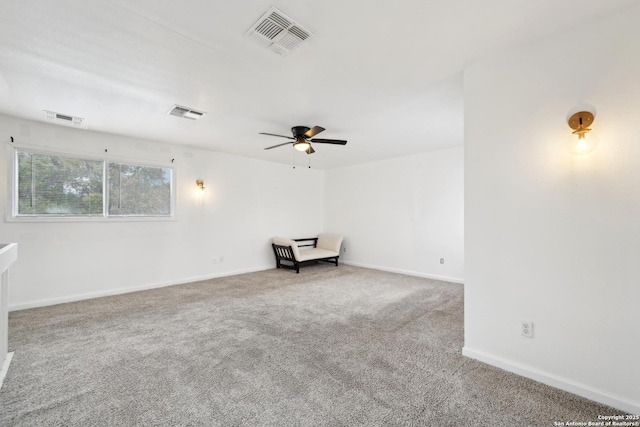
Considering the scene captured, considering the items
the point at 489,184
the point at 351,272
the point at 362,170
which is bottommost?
the point at 351,272

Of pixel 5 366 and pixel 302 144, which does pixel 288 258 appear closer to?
pixel 302 144

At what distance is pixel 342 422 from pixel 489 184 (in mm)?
2037

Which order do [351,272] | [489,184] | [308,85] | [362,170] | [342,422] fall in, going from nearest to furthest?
1. [342,422]
2. [489,184]
3. [308,85]
4. [351,272]
5. [362,170]

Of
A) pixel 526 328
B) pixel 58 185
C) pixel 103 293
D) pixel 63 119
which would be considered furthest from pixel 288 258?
pixel 526 328

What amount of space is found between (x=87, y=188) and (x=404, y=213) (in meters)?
5.70

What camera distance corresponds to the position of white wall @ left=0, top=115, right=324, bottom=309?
12.2ft

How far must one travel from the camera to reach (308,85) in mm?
2732

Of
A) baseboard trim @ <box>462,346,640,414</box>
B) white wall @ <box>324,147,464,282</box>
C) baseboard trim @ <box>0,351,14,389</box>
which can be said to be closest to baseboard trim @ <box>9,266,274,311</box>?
baseboard trim @ <box>0,351,14,389</box>

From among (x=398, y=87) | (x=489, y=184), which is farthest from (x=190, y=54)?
(x=489, y=184)

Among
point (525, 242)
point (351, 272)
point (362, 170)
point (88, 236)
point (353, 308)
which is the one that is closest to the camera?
point (525, 242)

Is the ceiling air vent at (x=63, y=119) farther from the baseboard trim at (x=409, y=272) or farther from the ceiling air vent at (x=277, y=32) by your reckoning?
the baseboard trim at (x=409, y=272)

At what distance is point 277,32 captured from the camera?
1.94 meters

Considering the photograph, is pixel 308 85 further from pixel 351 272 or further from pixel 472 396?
pixel 351 272

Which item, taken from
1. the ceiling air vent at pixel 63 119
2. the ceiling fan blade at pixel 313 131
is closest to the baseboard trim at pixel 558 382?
the ceiling fan blade at pixel 313 131
